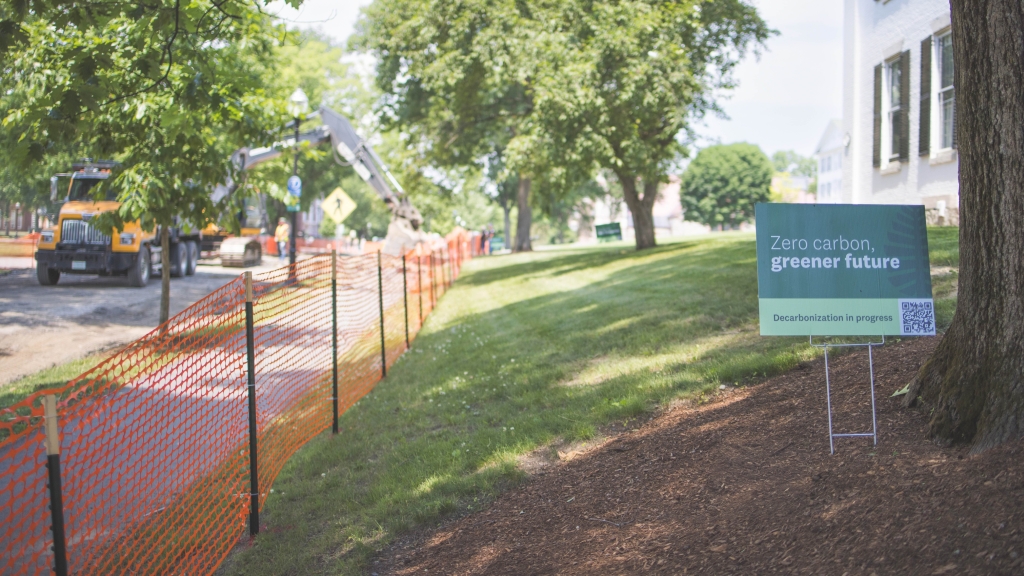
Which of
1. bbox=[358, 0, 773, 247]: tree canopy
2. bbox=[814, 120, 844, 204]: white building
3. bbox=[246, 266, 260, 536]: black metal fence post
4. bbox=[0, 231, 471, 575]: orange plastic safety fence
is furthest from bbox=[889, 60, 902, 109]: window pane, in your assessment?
bbox=[814, 120, 844, 204]: white building

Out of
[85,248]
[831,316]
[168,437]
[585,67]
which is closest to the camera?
[831,316]

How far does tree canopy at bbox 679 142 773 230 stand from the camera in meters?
92.9

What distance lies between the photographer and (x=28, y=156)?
23.5 feet

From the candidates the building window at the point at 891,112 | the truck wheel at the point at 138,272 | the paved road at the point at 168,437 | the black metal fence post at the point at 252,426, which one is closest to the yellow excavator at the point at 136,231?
the truck wheel at the point at 138,272

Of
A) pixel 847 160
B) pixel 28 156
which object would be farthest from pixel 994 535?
pixel 847 160

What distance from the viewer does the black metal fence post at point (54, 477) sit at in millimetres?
3258

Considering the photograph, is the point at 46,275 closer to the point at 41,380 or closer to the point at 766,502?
the point at 41,380

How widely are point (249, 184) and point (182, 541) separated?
28.7ft

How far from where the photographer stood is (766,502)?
4320 mm

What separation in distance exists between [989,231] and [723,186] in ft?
302

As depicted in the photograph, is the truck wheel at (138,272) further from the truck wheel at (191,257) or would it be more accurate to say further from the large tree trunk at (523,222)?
the large tree trunk at (523,222)

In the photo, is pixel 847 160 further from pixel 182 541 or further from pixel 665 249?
pixel 182 541

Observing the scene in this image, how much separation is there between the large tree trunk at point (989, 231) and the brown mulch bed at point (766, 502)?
0.22 meters

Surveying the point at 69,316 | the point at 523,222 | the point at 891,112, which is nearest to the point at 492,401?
the point at 69,316
